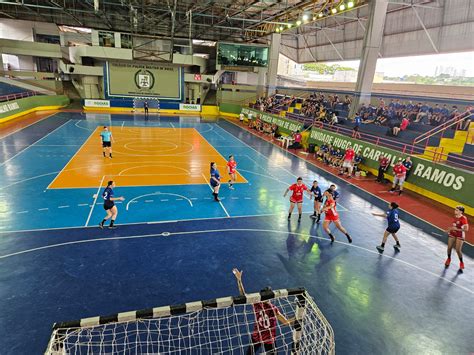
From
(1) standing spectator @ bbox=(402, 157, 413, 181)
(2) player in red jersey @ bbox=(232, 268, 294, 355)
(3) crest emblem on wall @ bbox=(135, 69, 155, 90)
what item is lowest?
(2) player in red jersey @ bbox=(232, 268, 294, 355)

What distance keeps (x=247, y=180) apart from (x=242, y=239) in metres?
6.72

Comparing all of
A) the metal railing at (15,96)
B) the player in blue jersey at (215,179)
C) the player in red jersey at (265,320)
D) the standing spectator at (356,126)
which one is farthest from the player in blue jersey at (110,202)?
the metal railing at (15,96)

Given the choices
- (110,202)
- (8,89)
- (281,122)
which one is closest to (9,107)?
(8,89)

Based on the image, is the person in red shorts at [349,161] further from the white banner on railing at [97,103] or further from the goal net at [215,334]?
the white banner on railing at [97,103]

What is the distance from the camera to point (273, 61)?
144ft

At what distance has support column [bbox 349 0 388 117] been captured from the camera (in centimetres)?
2423

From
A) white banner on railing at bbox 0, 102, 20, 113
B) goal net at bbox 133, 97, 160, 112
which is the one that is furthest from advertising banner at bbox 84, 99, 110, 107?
white banner on railing at bbox 0, 102, 20, 113

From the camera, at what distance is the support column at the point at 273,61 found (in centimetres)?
4328

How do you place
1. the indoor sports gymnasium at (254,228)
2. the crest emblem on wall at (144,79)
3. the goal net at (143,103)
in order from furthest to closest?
1. the crest emblem on wall at (144,79)
2. the goal net at (143,103)
3. the indoor sports gymnasium at (254,228)

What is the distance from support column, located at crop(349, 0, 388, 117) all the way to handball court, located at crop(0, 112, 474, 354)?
12.8 meters

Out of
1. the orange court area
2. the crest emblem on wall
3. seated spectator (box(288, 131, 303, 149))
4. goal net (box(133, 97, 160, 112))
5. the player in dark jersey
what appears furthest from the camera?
the crest emblem on wall

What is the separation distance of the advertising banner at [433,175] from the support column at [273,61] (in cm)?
2604

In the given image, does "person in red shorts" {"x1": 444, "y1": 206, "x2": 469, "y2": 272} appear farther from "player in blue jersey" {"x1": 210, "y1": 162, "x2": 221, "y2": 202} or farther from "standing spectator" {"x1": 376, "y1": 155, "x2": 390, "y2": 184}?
"standing spectator" {"x1": 376, "y1": 155, "x2": 390, "y2": 184}

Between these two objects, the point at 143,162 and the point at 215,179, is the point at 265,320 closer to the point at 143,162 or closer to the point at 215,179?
the point at 215,179
